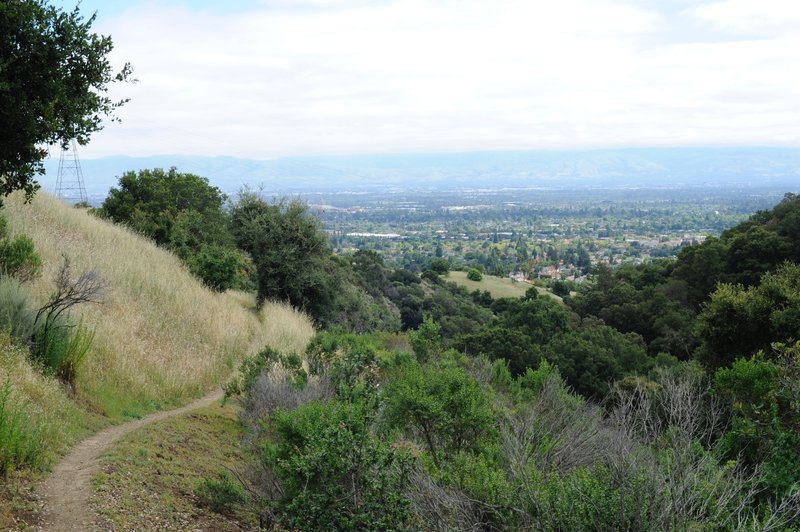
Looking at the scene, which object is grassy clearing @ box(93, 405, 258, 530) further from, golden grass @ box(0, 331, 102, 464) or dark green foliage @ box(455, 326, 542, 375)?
dark green foliage @ box(455, 326, 542, 375)

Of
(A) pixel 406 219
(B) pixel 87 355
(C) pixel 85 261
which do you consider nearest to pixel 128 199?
(C) pixel 85 261

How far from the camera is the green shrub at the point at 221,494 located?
22.4 feet

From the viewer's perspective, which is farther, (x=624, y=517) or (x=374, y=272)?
(x=374, y=272)

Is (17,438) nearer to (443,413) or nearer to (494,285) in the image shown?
(443,413)

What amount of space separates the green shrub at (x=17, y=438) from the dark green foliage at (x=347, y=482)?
248 centimetres

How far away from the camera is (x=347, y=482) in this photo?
5996 millimetres

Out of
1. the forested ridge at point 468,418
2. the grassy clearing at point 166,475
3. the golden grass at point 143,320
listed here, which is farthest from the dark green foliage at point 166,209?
the grassy clearing at point 166,475

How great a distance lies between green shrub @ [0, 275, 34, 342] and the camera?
922 centimetres

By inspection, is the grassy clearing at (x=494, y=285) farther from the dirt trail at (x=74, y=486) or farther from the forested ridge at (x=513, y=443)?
the dirt trail at (x=74, y=486)

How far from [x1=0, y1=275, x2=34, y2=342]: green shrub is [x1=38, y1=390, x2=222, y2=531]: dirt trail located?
6.20ft

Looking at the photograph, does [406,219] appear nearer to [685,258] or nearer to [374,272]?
[374,272]

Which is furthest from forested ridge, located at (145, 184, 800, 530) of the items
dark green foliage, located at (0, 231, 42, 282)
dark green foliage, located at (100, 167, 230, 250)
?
dark green foliage, located at (100, 167, 230, 250)

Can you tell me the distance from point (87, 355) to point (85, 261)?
5809mm

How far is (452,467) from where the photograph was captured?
624 centimetres
